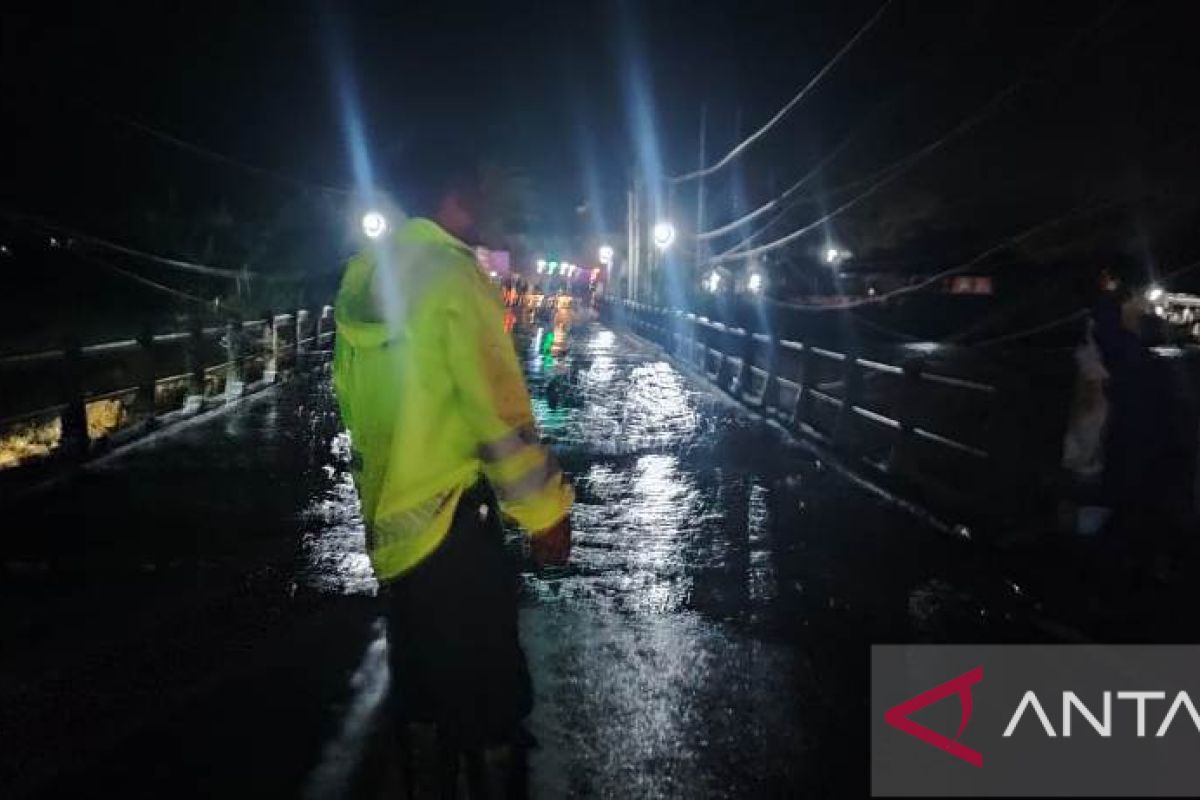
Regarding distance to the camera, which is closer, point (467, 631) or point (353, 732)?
point (467, 631)

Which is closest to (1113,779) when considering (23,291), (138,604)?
(138,604)

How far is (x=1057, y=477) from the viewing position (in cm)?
748

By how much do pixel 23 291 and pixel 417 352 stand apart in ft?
90.9

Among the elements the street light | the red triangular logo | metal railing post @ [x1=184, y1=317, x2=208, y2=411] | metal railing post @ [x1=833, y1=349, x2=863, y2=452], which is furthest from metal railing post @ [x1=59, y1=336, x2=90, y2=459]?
the street light

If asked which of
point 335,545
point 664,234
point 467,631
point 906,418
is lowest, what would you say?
point 335,545

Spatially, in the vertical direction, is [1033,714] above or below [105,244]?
below

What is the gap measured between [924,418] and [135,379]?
535 inches

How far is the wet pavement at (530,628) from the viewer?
12.6ft

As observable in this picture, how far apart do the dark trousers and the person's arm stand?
17 cm

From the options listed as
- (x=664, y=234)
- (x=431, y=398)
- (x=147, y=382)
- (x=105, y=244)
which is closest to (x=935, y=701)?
(x=431, y=398)

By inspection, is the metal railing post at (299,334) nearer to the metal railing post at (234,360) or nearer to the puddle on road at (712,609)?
the metal railing post at (234,360)

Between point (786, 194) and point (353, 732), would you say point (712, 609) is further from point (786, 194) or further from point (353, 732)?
point (786, 194)

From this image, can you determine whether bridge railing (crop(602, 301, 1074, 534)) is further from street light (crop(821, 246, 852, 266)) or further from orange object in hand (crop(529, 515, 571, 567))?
street light (crop(821, 246, 852, 266))

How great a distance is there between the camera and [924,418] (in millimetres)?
17297
